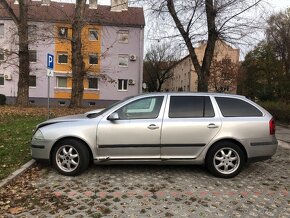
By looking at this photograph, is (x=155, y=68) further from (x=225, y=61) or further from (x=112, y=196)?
(x=112, y=196)

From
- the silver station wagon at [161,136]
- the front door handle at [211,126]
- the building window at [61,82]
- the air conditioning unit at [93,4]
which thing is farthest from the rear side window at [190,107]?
the air conditioning unit at [93,4]

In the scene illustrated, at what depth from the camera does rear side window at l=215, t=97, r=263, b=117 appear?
22.2 feet

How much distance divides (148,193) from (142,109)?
5.60ft

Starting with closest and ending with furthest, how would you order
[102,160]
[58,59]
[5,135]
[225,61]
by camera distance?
[102,160] → [5,135] → [58,59] → [225,61]

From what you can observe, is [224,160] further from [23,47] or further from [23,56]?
[23,56]

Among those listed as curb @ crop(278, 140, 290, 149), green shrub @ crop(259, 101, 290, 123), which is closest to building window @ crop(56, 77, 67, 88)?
green shrub @ crop(259, 101, 290, 123)

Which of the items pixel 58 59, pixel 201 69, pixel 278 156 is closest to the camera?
pixel 278 156

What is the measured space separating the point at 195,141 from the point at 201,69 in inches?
620

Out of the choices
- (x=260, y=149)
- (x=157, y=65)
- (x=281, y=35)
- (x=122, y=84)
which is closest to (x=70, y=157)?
(x=260, y=149)

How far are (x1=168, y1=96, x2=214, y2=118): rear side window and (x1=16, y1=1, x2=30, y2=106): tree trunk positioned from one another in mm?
16302

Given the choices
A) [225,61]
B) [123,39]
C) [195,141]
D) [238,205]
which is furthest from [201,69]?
[225,61]

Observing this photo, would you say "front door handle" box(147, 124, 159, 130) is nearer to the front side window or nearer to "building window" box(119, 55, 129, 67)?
the front side window

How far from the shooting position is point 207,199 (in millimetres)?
5398

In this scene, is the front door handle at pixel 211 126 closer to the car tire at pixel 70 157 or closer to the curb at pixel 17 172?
the car tire at pixel 70 157
